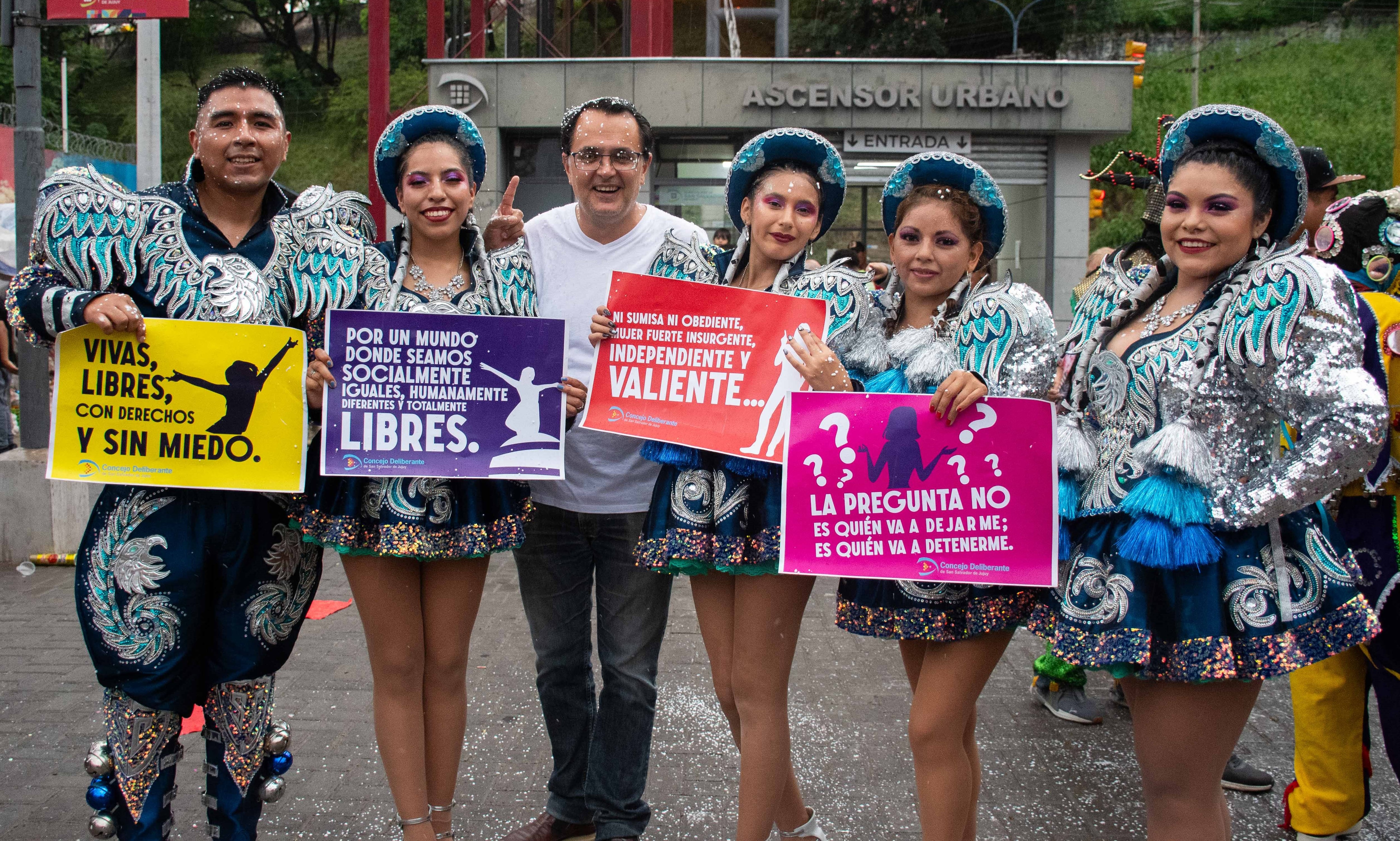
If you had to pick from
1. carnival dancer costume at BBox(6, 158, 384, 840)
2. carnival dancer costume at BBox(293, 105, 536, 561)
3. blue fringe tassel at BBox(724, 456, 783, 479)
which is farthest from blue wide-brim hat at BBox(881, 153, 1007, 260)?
carnival dancer costume at BBox(6, 158, 384, 840)

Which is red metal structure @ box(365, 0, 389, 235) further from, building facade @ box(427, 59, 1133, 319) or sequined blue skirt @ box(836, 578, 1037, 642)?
sequined blue skirt @ box(836, 578, 1037, 642)

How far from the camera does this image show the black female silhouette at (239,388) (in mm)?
3061

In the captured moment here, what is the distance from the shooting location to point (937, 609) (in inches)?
112

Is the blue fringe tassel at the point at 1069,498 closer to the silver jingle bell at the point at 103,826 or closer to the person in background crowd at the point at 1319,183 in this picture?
the person in background crowd at the point at 1319,183

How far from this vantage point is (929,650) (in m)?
2.91

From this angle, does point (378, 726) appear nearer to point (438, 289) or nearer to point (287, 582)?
point (287, 582)

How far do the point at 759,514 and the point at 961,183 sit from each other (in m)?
1.08

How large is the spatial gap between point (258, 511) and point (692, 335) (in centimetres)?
138

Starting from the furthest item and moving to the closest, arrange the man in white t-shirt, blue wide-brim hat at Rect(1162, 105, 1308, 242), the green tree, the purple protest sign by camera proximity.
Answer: the green tree → the man in white t-shirt → the purple protest sign → blue wide-brim hat at Rect(1162, 105, 1308, 242)

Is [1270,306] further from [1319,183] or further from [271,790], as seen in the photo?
[271,790]

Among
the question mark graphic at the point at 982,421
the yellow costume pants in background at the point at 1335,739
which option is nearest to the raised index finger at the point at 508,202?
the question mark graphic at the point at 982,421

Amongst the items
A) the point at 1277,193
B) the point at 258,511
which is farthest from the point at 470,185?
the point at 1277,193

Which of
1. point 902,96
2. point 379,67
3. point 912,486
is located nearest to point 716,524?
point 912,486

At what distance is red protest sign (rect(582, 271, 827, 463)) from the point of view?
10.1 ft
